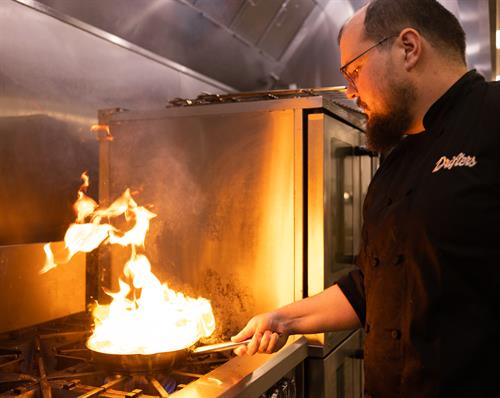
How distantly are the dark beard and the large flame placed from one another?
0.72 meters

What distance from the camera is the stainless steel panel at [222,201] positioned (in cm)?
160

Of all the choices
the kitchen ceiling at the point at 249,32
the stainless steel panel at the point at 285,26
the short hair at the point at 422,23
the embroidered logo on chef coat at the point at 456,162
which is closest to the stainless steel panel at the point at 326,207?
the short hair at the point at 422,23

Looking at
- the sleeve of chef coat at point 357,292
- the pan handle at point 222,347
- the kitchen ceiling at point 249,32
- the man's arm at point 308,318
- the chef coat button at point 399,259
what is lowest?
the pan handle at point 222,347

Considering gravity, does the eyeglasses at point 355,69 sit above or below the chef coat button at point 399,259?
above

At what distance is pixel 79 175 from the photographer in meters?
1.94

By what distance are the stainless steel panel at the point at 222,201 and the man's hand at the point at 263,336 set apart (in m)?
0.29

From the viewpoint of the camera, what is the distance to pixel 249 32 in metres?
2.80

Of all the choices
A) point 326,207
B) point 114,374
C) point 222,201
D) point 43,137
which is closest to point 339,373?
point 326,207

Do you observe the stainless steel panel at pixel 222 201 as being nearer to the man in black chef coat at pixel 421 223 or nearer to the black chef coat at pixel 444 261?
the man in black chef coat at pixel 421 223

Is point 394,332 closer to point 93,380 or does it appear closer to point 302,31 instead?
point 93,380

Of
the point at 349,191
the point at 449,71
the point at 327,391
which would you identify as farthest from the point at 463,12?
the point at 327,391

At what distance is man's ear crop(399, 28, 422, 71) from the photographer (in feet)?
3.80

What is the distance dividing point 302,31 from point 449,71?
87.4 inches

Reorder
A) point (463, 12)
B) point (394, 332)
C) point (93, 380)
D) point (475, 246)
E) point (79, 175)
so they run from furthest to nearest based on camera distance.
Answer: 1. point (463, 12)
2. point (79, 175)
3. point (93, 380)
4. point (394, 332)
5. point (475, 246)
